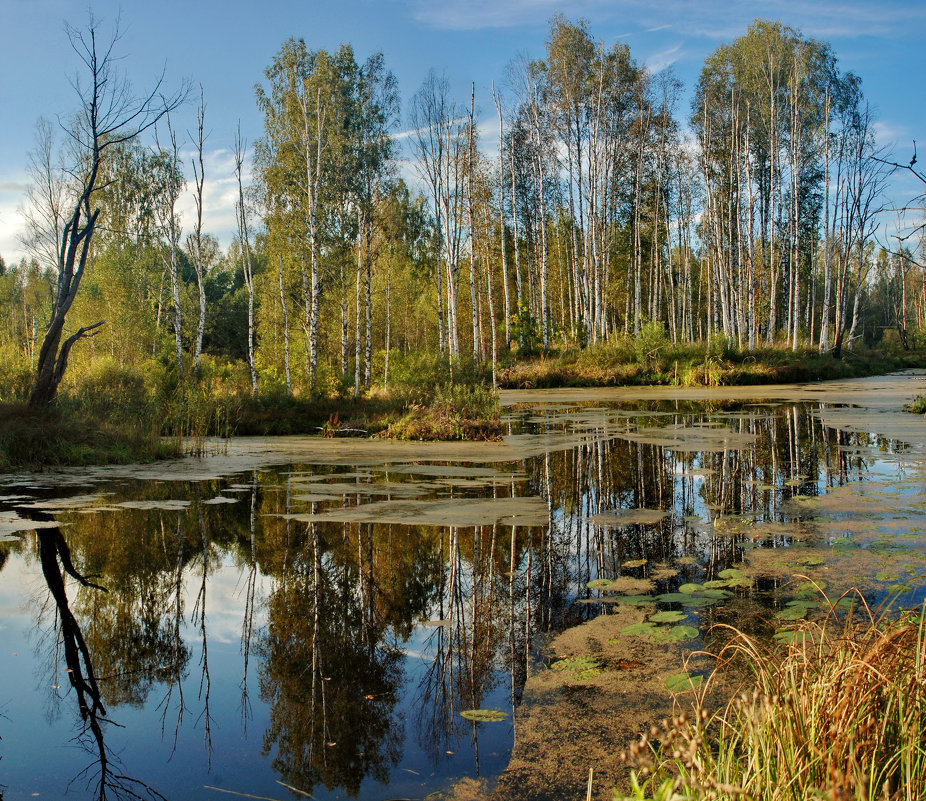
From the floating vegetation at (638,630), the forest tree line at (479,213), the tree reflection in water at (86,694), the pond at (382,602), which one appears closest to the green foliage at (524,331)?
the forest tree line at (479,213)

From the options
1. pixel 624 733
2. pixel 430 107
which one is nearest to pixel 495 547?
pixel 624 733

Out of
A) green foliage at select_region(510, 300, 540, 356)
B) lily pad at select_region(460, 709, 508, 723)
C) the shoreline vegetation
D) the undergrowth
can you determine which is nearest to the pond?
lily pad at select_region(460, 709, 508, 723)

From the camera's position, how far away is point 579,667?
408cm

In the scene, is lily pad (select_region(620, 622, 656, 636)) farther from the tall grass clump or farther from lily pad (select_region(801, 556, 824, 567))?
lily pad (select_region(801, 556, 824, 567))

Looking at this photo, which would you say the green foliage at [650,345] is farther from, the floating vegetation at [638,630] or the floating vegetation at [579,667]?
the floating vegetation at [579,667]

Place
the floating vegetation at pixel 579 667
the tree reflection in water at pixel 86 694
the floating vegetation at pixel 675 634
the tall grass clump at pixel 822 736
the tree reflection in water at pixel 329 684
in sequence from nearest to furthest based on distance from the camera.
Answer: the tall grass clump at pixel 822 736 < the tree reflection in water at pixel 86 694 < the tree reflection in water at pixel 329 684 < the floating vegetation at pixel 579 667 < the floating vegetation at pixel 675 634

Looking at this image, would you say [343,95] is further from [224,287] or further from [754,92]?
[224,287]

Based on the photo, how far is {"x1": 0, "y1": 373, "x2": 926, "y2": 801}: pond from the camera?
3.26 meters

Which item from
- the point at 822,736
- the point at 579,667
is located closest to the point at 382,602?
the point at 579,667

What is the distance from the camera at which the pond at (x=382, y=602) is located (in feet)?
10.7

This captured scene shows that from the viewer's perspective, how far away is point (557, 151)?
3744 centimetres

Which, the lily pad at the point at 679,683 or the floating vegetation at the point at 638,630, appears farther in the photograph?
the floating vegetation at the point at 638,630

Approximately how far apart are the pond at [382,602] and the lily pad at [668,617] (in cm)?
2

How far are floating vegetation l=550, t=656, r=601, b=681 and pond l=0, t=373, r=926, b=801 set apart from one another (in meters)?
0.02
